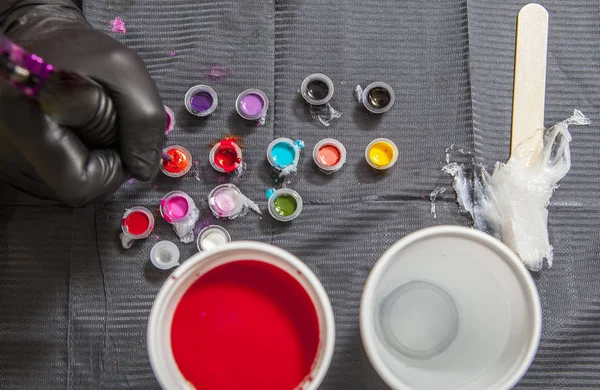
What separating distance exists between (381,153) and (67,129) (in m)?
0.58

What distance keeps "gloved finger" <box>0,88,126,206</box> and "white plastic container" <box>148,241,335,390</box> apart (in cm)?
23

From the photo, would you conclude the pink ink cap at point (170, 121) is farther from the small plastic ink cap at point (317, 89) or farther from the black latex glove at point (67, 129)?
the small plastic ink cap at point (317, 89)

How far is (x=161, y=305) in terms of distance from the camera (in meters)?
0.74

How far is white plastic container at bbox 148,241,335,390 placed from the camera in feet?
2.41

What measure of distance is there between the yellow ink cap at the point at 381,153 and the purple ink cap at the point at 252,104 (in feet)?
0.73

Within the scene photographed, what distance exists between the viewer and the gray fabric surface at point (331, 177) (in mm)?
1057

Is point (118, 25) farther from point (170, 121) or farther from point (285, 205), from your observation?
point (285, 205)

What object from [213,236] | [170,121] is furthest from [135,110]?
[213,236]

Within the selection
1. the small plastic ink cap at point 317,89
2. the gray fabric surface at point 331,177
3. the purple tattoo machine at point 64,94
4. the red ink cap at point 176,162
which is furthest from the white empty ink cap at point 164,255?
the small plastic ink cap at point 317,89

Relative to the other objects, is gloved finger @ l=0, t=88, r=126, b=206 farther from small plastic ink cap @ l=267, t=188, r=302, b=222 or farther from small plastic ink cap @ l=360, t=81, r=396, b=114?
small plastic ink cap @ l=360, t=81, r=396, b=114

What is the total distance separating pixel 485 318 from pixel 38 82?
71cm

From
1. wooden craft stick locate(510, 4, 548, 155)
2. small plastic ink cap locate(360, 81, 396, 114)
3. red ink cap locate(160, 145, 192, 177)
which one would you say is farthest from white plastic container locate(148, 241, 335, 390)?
wooden craft stick locate(510, 4, 548, 155)

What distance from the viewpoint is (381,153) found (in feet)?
3.57

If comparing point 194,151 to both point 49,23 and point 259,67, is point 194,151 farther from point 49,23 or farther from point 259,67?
point 49,23
